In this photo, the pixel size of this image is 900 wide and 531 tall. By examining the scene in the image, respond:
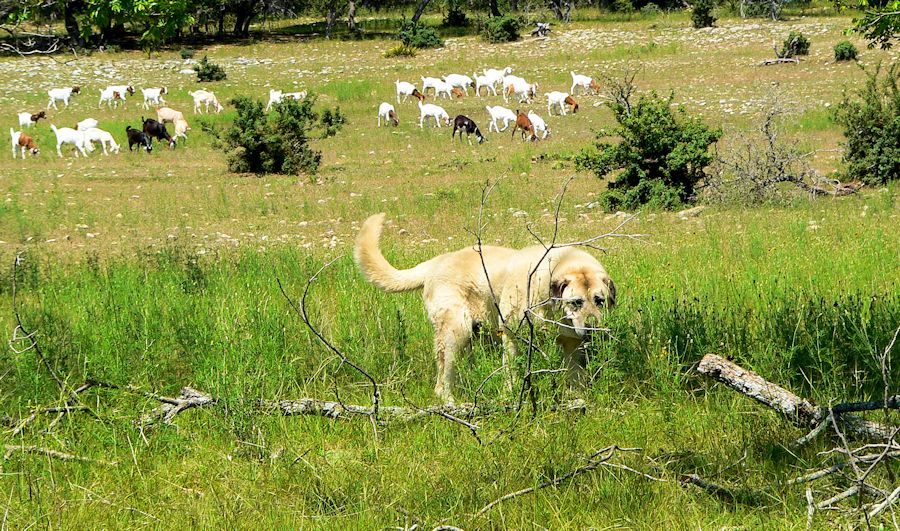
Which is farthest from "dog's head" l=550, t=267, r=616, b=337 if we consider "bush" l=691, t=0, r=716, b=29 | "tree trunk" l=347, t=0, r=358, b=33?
"tree trunk" l=347, t=0, r=358, b=33

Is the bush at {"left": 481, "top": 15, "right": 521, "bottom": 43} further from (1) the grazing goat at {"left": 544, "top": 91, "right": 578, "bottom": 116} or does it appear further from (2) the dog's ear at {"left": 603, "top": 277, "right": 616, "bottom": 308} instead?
(2) the dog's ear at {"left": 603, "top": 277, "right": 616, "bottom": 308}

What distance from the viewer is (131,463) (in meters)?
4.76

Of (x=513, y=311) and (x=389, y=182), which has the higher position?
(x=513, y=311)

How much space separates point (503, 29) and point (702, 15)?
32.5ft

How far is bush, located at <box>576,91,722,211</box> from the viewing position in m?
14.7

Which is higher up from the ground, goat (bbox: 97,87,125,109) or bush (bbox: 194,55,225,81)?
bush (bbox: 194,55,225,81)

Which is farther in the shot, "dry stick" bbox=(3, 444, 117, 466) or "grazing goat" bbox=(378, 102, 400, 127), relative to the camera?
"grazing goat" bbox=(378, 102, 400, 127)

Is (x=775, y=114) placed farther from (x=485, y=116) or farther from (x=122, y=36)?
(x=122, y=36)

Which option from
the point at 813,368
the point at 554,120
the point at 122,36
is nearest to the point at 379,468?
the point at 813,368

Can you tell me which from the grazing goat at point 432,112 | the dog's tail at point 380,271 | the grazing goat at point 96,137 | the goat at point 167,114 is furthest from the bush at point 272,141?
the dog's tail at point 380,271

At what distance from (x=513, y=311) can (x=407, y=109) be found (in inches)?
1073

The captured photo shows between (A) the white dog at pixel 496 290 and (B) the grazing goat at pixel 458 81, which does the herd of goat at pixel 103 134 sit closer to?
(B) the grazing goat at pixel 458 81

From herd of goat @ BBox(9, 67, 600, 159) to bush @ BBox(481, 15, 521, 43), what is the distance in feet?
28.2

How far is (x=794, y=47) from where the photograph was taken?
113 feet
